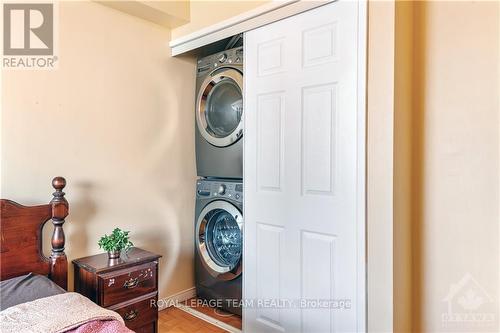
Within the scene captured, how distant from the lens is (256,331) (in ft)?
6.93

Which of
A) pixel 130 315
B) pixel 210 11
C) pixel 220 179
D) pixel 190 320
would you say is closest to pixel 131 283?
pixel 130 315

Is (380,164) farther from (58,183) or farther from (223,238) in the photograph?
(58,183)

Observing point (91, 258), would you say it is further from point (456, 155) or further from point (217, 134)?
point (456, 155)

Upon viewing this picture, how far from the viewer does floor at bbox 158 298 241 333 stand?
2.28m

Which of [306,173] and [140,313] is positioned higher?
[306,173]

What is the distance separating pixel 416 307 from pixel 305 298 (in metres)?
0.57

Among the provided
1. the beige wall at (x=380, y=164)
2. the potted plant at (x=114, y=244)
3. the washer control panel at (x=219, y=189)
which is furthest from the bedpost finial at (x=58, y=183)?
the beige wall at (x=380, y=164)

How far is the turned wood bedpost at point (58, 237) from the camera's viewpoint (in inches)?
72.4

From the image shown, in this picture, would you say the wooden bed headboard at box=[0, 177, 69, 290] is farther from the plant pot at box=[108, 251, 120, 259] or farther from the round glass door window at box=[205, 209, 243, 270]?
the round glass door window at box=[205, 209, 243, 270]

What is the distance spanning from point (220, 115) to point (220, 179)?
1.60 feet

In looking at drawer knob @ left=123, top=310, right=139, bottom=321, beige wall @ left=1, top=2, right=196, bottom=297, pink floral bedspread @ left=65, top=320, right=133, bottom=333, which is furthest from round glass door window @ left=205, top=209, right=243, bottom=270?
pink floral bedspread @ left=65, top=320, right=133, bottom=333

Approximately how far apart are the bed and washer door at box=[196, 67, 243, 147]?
108 cm

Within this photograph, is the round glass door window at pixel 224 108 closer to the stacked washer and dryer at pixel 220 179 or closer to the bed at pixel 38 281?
the stacked washer and dryer at pixel 220 179

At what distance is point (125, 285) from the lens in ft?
6.23
